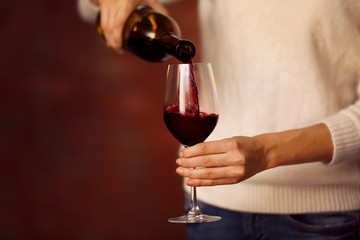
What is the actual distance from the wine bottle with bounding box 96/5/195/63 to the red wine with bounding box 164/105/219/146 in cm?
21

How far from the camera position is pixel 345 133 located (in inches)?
44.7

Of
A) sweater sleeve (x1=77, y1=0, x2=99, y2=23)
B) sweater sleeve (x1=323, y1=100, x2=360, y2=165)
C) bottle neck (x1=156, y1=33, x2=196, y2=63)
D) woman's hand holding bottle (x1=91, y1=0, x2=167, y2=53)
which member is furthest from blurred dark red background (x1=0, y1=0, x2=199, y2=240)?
sweater sleeve (x1=323, y1=100, x2=360, y2=165)

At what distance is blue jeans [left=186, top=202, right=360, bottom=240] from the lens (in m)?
1.25

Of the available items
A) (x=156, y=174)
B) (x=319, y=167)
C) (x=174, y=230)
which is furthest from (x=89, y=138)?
(x=319, y=167)

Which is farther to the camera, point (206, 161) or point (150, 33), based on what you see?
point (150, 33)

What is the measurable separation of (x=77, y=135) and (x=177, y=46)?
1.73 meters

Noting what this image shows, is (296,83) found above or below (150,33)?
below

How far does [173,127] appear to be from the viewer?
1.07 metres

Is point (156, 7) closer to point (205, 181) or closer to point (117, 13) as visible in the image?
point (117, 13)

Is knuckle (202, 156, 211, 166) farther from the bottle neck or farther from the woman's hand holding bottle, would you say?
the woman's hand holding bottle

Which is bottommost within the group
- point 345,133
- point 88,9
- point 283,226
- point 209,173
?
point 283,226

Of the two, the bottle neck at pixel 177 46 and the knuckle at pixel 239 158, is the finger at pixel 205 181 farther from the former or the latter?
the bottle neck at pixel 177 46

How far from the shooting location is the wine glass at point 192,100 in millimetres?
1039

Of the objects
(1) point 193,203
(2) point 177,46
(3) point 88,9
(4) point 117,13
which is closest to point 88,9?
(3) point 88,9
